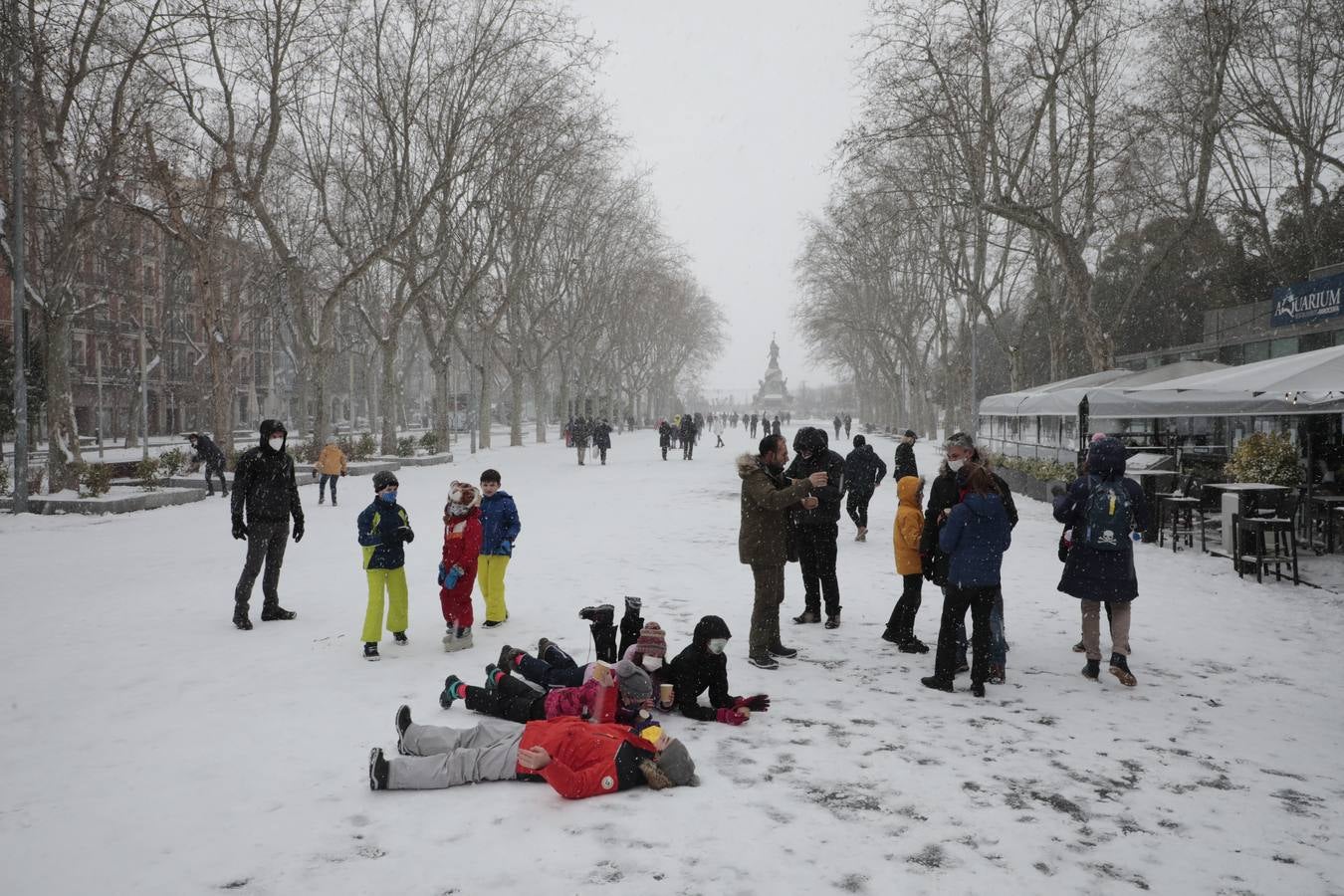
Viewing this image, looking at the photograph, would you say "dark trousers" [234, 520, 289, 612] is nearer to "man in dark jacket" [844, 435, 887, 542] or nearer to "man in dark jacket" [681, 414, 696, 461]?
"man in dark jacket" [844, 435, 887, 542]

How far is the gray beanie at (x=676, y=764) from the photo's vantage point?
4055 millimetres

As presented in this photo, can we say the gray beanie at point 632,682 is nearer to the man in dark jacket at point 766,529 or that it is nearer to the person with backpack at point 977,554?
the man in dark jacket at point 766,529

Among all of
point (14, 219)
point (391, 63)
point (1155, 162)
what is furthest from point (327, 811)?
point (1155, 162)

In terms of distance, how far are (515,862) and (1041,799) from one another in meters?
2.47

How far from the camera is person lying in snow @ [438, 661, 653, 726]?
454 cm

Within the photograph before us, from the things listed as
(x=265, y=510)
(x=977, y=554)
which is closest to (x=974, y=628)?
(x=977, y=554)

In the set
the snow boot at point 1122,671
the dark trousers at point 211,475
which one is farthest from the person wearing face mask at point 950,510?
the dark trousers at point 211,475

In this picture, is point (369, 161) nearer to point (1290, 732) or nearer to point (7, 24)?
point (7, 24)

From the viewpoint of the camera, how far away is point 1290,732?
4.79 m

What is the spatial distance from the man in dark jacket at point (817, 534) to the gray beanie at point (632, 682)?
8.21 feet

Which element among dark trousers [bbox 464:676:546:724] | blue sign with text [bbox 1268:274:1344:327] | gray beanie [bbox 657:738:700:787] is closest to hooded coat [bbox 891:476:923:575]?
gray beanie [bbox 657:738:700:787]

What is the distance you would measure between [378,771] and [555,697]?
103cm

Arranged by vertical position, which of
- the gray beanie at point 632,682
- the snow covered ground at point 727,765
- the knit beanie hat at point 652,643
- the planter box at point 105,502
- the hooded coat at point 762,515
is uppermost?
the hooded coat at point 762,515

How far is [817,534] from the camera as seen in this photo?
279 inches
